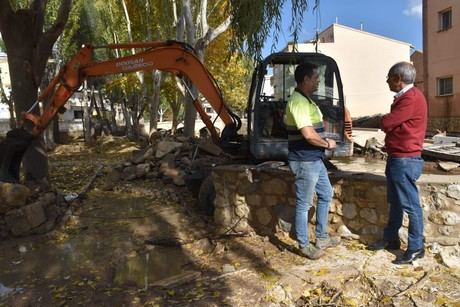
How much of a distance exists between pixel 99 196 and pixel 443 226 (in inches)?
241

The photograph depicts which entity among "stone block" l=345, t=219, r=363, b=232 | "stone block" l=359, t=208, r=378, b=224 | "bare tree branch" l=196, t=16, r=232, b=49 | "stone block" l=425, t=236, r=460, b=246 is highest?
"bare tree branch" l=196, t=16, r=232, b=49

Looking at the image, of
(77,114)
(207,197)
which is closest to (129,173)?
(207,197)

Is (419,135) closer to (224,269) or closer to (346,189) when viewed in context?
(346,189)

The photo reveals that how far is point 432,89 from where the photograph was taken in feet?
63.7

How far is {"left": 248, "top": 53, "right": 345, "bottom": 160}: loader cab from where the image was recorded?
572cm

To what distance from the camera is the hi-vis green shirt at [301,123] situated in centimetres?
426

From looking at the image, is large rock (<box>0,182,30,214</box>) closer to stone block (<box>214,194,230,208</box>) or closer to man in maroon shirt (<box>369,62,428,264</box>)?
stone block (<box>214,194,230,208</box>)

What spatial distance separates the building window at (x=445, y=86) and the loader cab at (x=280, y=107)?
14.8 metres

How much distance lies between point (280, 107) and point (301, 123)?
168cm

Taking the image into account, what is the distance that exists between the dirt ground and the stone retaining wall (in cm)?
26

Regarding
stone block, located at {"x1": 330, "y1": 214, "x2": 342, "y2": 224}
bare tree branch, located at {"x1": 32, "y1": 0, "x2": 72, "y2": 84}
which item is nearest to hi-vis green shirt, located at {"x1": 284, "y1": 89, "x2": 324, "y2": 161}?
stone block, located at {"x1": 330, "y1": 214, "x2": 342, "y2": 224}

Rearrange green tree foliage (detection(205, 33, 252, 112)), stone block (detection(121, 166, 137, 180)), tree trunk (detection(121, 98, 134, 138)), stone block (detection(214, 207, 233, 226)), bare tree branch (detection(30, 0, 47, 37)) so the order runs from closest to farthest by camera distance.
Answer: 1. stone block (detection(214, 207, 233, 226))
2. bare tree branch (detection(30, 0, 47, 37))
3. stone block (detection(121, 166, 137, 180))
4. green tree foliage (detection(205, 33, 252, 112))
5. tree trunk (detection(121, 98, 134, 138))

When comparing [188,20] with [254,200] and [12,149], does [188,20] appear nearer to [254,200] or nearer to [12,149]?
[12,149]

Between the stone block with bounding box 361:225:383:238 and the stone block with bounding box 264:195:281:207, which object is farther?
the stone block with bounding box 264:195:281:207
